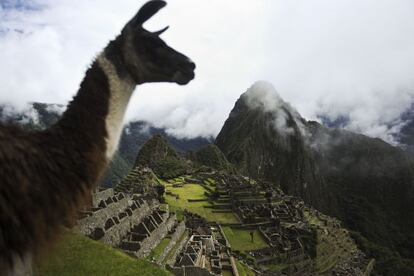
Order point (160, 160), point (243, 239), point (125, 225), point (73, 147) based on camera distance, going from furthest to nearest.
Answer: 1. point (160, 160)
2. point (243, 239)
3. point (125, 225)
4. point (73, 147)

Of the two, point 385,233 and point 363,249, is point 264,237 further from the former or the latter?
point 385,233

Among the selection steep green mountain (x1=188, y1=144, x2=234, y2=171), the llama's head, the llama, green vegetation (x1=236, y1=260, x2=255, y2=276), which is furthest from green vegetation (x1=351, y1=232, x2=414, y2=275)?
the llama

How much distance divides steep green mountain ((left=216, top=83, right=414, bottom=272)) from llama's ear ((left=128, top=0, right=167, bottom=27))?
123 m

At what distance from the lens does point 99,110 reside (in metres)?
2.61

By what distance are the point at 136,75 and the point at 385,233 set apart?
125990 millimetres

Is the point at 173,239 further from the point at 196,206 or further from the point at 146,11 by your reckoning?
the point at 146,11

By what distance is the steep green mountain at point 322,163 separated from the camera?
13825 cm

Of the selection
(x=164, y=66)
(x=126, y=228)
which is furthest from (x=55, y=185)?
(x=126, y=228)

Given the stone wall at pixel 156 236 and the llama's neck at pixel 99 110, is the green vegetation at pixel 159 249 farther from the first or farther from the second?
the llama's neck at pixel 99 110

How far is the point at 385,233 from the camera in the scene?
11619 centimetres

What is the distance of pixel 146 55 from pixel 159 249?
17.7m

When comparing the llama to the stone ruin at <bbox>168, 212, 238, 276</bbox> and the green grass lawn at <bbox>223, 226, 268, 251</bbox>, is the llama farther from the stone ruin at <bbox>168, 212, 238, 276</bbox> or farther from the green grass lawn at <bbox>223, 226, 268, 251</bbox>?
the green grass lawn at <bbox>223, 226, 268, 251</bbox>

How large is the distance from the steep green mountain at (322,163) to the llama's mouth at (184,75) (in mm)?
122766

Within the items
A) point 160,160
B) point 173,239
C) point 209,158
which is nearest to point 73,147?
point 173,239
